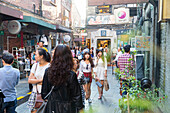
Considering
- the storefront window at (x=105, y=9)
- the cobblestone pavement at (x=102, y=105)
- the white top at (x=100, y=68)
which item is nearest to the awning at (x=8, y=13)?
the cobblestone pavement at (x=102, y=105)

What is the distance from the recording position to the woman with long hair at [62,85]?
2688 mm

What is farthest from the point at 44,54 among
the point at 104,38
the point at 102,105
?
the point at 104,38

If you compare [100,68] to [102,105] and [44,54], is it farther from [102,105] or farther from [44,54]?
[44,54]

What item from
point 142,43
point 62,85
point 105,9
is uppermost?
point 105,9

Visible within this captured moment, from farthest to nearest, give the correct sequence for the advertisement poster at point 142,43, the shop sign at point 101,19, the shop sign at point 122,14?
the shop sign at point 101,19 → the shop sign at point 122,14 → the advertisement poster at point 142,43

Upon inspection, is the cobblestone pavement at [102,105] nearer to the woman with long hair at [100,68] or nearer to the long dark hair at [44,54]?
the woman with long hair at [100,68]

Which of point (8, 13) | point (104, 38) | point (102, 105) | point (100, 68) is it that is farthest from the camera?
point (104, 38)

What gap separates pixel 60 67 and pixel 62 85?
247 mm

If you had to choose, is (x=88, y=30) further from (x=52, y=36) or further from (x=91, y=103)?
(x=91, y=103)

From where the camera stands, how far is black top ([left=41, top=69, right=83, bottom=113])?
270cm

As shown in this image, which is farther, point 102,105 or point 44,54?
point 102,105

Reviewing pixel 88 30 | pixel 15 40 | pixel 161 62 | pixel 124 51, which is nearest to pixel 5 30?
pixel 15 40

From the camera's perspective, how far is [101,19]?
26375 millimetres

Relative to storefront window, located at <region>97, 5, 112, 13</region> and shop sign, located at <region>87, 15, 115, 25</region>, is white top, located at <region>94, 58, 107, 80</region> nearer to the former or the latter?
shop sign, located at <region>87, 15, 115, 25</region>
